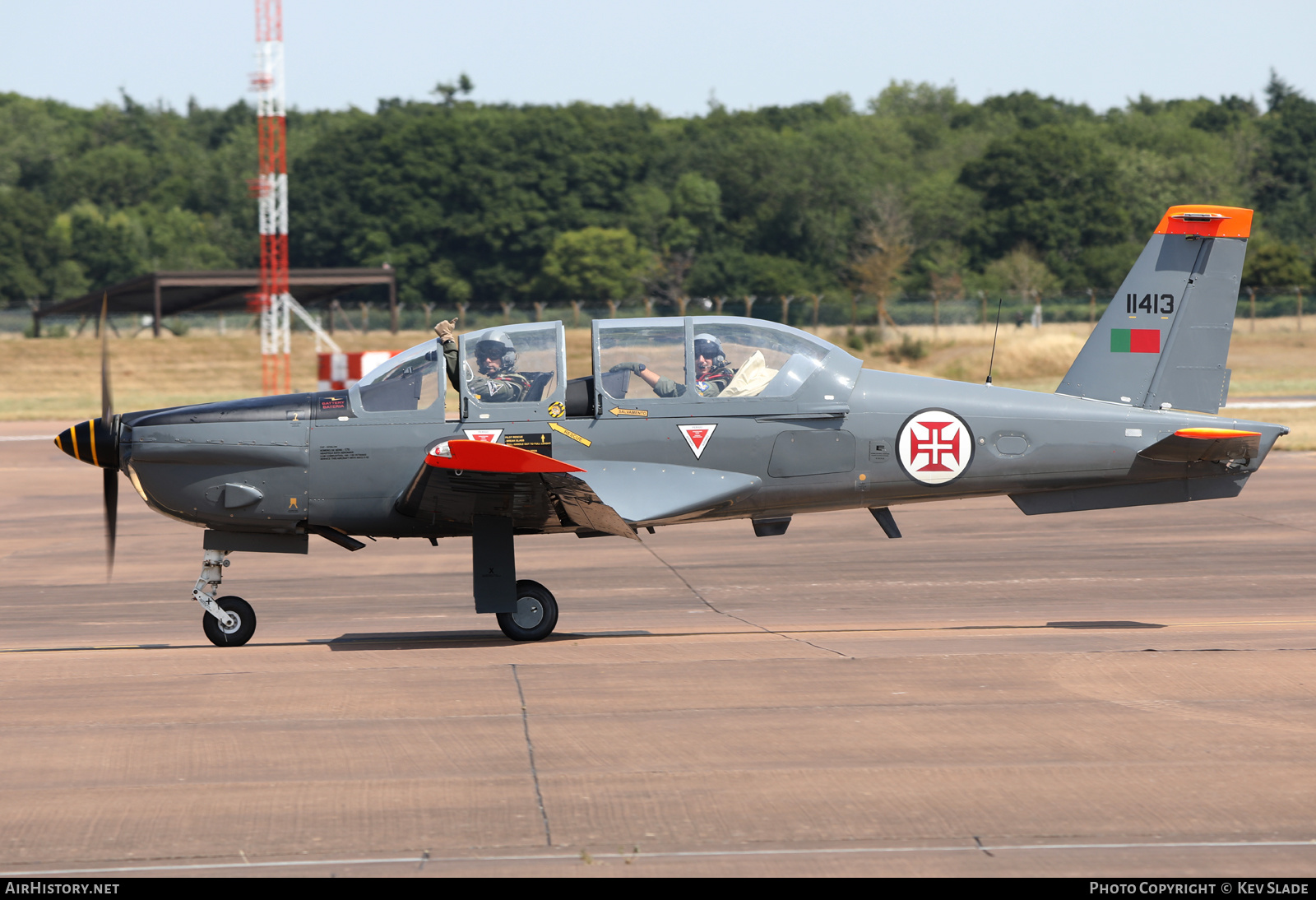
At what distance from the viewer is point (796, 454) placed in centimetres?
1010

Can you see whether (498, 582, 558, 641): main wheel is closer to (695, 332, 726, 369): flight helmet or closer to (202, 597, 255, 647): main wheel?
(202, 597, 255, 647): main wheel

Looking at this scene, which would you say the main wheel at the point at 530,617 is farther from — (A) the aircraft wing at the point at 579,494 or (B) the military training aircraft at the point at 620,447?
(A) the aircraft wing at the point at 579,494

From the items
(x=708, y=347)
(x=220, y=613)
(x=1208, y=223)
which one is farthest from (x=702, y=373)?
(x=1208, y=223)

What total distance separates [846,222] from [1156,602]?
81402mm

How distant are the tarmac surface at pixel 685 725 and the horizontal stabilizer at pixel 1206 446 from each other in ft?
4.51

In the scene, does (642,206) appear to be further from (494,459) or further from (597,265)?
(494,459)

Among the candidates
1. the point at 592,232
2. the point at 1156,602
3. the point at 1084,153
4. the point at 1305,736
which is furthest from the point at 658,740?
the point at 1084,153

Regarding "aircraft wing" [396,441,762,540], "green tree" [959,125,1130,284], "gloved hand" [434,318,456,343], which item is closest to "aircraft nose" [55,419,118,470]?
"aircraft wing" [396,441,762,540]

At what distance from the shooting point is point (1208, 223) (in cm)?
1088

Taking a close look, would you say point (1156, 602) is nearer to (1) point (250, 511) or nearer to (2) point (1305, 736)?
(2) point (1305, 736)

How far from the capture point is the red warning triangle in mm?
9961

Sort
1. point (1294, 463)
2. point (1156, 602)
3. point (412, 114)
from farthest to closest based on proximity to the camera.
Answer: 1. point (412, 114)
2. point (1294, 463)
3. point (1156, 602)

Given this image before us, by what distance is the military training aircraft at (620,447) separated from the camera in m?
9.76

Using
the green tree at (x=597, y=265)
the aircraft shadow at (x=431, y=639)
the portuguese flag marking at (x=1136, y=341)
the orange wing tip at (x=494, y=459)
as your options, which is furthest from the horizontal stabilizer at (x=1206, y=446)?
the green tree at (x=597, y=265)
